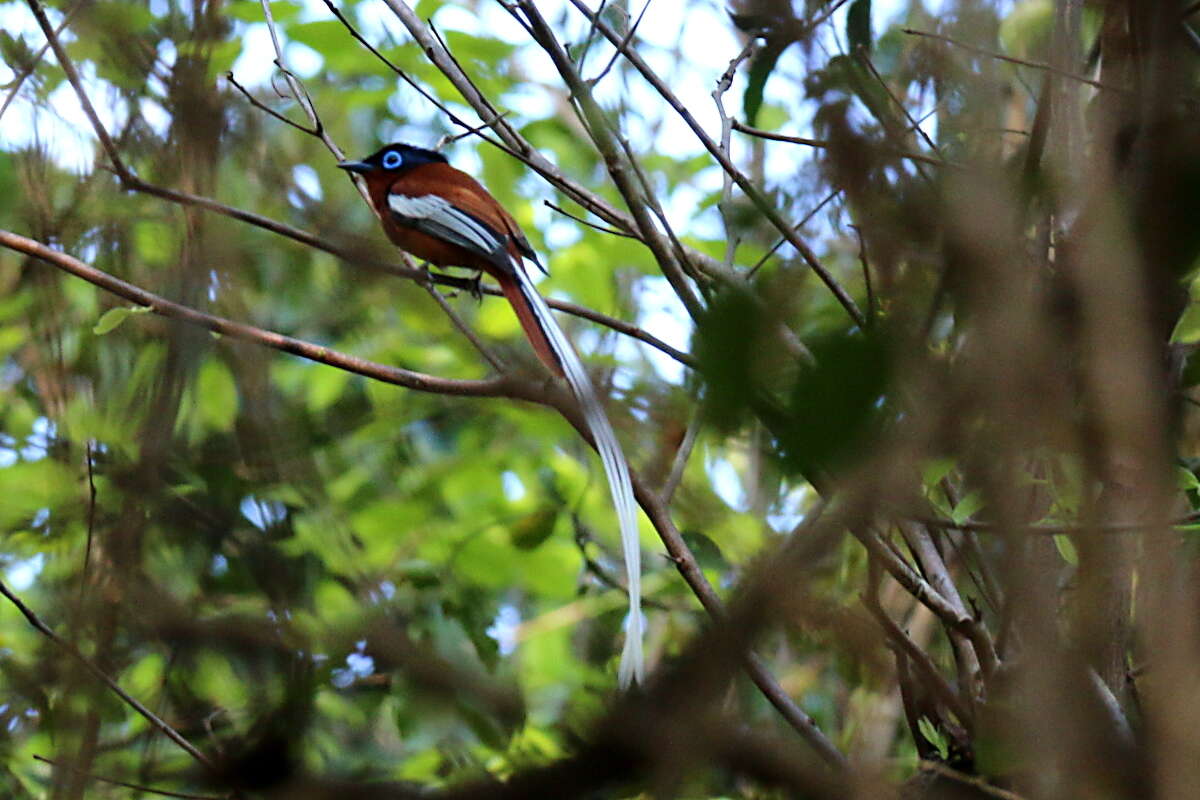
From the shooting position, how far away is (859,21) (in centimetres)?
229

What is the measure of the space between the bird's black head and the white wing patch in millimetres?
161

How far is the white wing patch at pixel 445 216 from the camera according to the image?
3.52 meters

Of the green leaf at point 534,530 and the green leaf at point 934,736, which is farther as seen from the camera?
the green leaf at point 534,530

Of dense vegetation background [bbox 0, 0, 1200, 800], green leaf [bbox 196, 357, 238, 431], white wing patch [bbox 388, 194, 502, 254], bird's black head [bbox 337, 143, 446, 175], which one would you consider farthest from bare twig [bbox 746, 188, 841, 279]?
bird's black head [bbox 337, 143, 446, 175]

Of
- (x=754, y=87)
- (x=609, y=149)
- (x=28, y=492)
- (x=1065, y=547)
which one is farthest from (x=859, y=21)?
(x=28, y=492)

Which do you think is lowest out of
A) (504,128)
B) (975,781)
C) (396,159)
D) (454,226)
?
(975,781)

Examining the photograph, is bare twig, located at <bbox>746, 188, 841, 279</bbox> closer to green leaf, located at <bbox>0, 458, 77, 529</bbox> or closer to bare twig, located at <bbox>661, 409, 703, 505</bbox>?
bare twig, located at <bbox>661, 409, 703, 505</bbox>

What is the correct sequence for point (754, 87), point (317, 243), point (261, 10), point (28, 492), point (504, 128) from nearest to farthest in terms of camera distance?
1. point (317, 243)
2. point (754, 87)
3. point (504, 128)
4. point (28, 492)
5. point (261, 10)

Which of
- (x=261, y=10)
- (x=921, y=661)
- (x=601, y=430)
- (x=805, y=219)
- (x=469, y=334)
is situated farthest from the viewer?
(x=261, y=10)

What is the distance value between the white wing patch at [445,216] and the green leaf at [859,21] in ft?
4.62

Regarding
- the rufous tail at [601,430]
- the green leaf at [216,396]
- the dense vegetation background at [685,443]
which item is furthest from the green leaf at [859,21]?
the green leaf at [216,396]

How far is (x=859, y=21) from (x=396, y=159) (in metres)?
2.09

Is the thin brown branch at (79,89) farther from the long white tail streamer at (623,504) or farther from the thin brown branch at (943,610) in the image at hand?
the thin brown branch at (943,610)

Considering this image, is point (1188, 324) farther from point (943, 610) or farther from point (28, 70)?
point (28, 70)
